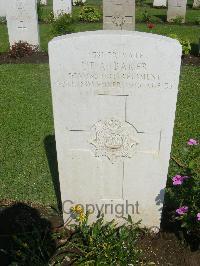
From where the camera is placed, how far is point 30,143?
558 cm

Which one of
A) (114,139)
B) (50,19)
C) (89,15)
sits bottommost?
(114,139)

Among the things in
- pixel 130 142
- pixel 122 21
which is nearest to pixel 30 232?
pixel 130 142

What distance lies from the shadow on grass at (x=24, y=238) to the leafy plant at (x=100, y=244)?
18 centimetres

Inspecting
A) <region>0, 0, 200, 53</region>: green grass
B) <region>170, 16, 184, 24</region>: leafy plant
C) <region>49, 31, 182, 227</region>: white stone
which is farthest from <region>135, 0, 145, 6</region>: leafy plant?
<region>49, 31, 182, 227</region>: white stone

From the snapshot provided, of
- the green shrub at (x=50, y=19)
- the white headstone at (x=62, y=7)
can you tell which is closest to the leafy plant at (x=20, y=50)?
the white headstone at (x=62, y=7)

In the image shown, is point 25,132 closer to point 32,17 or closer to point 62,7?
point 32,17

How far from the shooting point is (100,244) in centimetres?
322

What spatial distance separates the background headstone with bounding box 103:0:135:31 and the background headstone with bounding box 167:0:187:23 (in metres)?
4.71

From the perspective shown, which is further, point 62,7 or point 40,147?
point 62,7

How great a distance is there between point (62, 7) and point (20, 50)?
4934mm

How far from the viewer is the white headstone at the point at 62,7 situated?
13820mm

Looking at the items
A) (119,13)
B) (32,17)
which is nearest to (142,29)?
(119,13)

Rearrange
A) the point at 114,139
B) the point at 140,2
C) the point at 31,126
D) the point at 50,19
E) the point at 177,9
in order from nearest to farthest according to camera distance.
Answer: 1. the point at 114,139
2. the point at 31,126
3. the point at 50,19
4. the point at 177,9
5. the point at 140,2

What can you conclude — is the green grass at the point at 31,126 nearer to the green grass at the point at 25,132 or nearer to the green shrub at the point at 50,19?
the green grass at the point at 25,132
